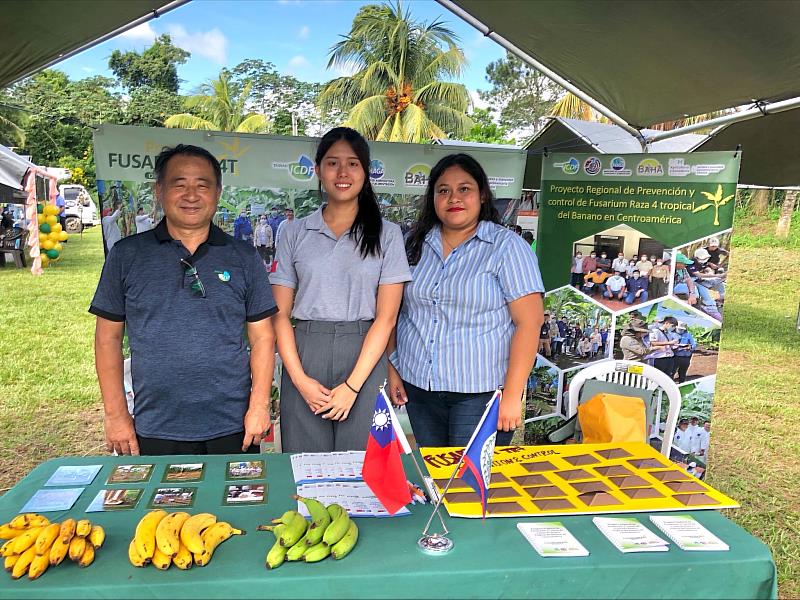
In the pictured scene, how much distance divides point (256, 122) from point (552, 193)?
65.8 feet

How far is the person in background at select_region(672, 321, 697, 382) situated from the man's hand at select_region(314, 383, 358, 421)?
77.5 inches

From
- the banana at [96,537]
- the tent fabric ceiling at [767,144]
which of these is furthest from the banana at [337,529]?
the tent fabric ceiling at [767,144]

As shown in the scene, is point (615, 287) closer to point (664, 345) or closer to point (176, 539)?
point (664, 345)

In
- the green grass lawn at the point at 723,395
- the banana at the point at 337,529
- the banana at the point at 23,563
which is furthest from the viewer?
the green grass lawn at the point at 723,395

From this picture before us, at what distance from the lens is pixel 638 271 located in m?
3.32

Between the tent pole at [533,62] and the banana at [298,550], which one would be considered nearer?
the banana at [298,550]

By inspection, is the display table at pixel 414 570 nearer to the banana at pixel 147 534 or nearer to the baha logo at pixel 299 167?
the banana at pixel 147 534

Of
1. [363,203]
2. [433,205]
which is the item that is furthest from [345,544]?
[433,205]

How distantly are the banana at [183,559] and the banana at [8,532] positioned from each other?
1.29 feet

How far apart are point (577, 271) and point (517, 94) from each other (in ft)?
97.4

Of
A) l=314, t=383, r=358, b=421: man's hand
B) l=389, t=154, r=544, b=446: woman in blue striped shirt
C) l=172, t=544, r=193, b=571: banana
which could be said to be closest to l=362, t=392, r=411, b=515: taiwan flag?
l=172, t=544, r=193, b=571: banana

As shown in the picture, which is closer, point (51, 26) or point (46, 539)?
point (46, 539)

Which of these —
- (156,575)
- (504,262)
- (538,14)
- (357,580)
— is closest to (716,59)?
(538,14)

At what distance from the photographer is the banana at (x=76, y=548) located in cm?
131
